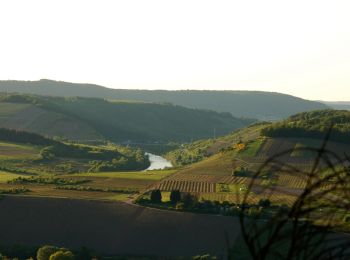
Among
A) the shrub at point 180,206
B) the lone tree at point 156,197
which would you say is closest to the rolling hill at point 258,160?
the lone tree at point 156,197

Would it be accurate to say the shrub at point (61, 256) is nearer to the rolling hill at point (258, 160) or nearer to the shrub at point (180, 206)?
the shrub at point (180, 206)

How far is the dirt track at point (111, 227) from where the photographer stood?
7000cm

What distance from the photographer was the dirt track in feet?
230

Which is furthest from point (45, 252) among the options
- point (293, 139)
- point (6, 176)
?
point (293, 139)

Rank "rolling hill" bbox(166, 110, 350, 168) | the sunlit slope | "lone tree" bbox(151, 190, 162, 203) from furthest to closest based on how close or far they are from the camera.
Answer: "rolling hill" bbox(166, 110, 350, 168) → the sunlit slope → "lone tree" bbox(151, 190, 162, 203)

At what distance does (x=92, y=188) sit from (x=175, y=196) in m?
15.8

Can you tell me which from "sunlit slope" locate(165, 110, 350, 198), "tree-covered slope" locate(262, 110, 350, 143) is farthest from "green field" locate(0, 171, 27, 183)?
"tree-covered slope" locate(262, 110, 350, 143)

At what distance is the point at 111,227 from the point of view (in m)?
75.9

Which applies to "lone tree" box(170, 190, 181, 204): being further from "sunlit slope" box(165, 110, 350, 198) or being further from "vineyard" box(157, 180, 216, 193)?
"vineyard" box(157, 180, 216, 193)

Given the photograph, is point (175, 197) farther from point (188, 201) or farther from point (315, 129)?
point (315, 129)

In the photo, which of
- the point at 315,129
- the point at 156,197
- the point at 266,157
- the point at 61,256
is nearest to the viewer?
the point at 61,256

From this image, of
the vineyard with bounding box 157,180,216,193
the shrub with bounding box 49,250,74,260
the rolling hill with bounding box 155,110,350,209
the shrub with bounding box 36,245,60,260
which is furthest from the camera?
the vineyard with bounding box 157,180,216,193

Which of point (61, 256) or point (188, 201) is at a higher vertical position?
point (188, 201)

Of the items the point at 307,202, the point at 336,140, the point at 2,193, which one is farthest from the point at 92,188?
the point at 307,202
